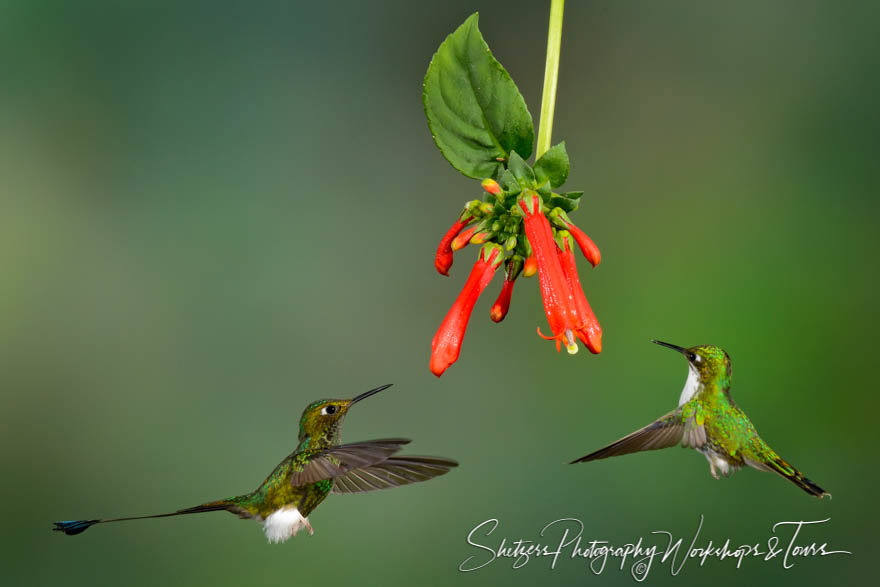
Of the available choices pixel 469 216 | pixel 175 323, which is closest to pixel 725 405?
pixel 469 216

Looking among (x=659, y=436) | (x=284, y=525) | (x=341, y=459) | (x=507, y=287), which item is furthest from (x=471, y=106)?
(x=284, y=525)

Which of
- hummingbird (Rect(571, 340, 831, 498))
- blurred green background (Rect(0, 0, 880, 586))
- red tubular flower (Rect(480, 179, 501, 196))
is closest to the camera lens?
red tubular flower (Rect(480, 179, 501, 196))

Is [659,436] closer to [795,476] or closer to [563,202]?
[795,476]

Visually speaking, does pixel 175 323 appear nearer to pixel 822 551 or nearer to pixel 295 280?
pixel 295 280

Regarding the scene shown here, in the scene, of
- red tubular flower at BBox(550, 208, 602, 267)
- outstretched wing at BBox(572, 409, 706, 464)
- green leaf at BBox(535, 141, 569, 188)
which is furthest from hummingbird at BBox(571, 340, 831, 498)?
green leaf at BBox(535, 141, 569, 188)

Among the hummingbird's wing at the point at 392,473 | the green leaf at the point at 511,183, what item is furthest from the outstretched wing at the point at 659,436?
the green leaf at the point at 511,183

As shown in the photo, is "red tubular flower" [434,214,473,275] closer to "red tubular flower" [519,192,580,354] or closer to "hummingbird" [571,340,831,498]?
"red tubular flower" [519,192,580,354]

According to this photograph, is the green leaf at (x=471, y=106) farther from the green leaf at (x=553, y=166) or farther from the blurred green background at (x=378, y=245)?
the blurred green background at (x=378, y=245)

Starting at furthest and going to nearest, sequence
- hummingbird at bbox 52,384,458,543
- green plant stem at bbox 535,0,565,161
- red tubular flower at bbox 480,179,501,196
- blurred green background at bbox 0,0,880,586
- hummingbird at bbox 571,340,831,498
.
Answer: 1. blurred green background at bbox 0,0,880,586
2. hummingbird at bbox 571,340,831,498
3. hummingbird at bbox 52,384,458,543
4. red tubular flower at bbox 480,179,501,196
5. green plant stem at bbox 535,0,565,161

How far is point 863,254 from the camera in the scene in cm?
247

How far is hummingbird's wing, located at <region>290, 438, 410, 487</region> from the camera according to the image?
97cm

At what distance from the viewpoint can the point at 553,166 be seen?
2.87 ft

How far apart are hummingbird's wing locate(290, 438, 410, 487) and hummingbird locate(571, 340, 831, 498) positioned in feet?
1.41

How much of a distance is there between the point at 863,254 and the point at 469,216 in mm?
1917
